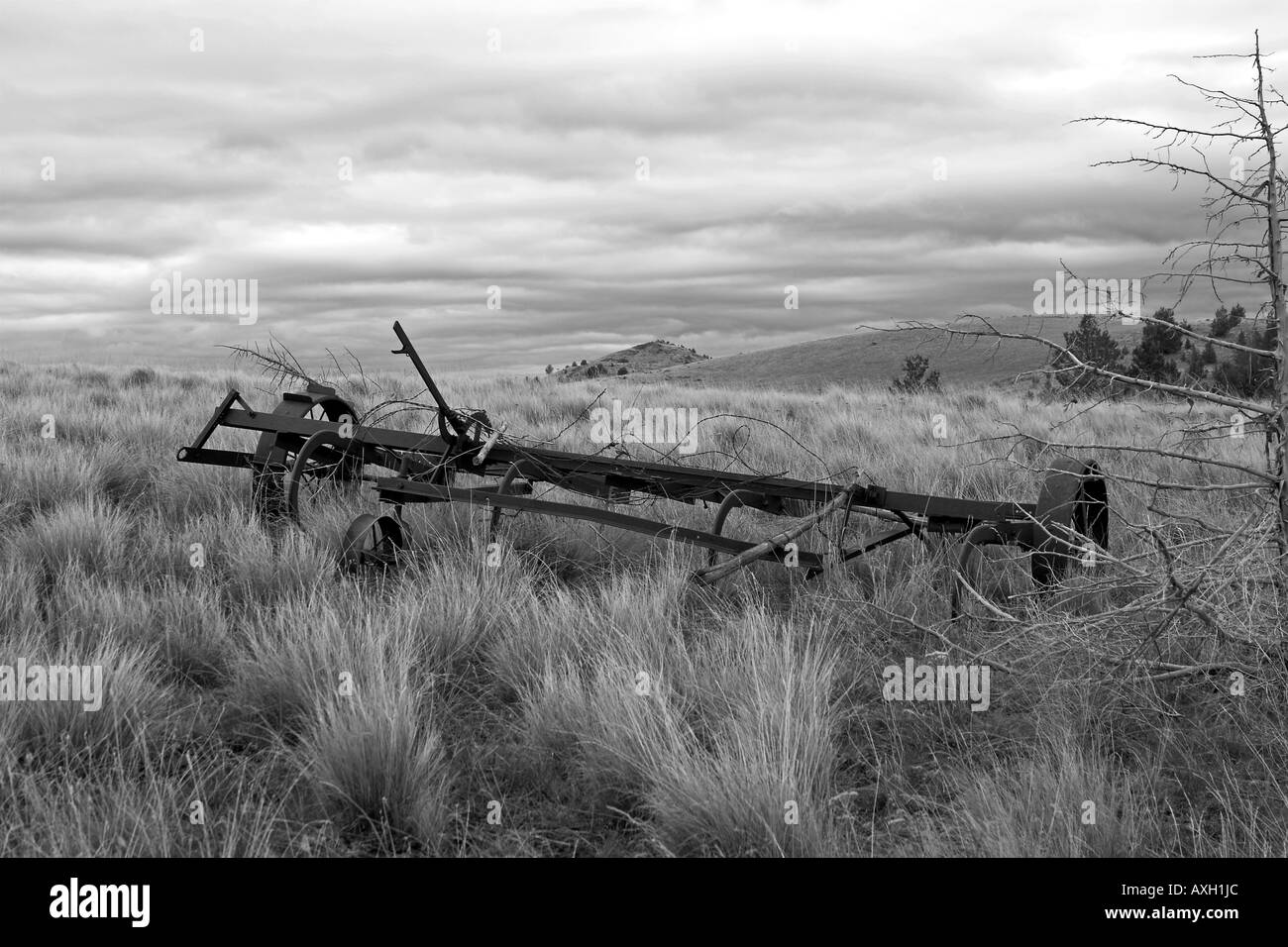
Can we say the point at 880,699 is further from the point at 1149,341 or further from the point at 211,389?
the point at 1149,341

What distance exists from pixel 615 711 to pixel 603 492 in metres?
2.46

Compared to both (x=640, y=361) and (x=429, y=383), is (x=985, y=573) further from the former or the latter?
(x=640, y=361)

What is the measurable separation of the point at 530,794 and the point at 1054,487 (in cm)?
320

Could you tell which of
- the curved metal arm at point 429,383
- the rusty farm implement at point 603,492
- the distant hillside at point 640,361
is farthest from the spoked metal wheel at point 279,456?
the distant hillside at point 640,361

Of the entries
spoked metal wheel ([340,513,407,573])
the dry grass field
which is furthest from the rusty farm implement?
the dry grass field

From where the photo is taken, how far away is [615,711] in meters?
3.66

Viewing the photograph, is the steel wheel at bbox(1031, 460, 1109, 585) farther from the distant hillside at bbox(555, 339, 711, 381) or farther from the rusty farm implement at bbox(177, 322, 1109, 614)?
the distant hillside at bbox(555, 339, 711, 381)

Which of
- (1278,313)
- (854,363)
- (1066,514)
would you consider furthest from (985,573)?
(854,363)

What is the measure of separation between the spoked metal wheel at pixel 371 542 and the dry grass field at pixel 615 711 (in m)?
0.13

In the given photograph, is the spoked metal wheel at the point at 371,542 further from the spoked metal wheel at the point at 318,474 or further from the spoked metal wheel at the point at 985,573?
the spoked metal wheel at the point at 985,573

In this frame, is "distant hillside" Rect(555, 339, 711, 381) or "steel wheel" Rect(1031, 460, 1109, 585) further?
"distant hillside" Rect(555, 339, 711, 381)

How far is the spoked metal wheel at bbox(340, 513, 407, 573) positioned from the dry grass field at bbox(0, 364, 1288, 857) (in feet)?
0.44

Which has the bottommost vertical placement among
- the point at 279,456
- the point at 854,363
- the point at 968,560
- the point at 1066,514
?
the point at 968,560

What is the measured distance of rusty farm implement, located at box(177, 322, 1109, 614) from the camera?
500 centimetres
